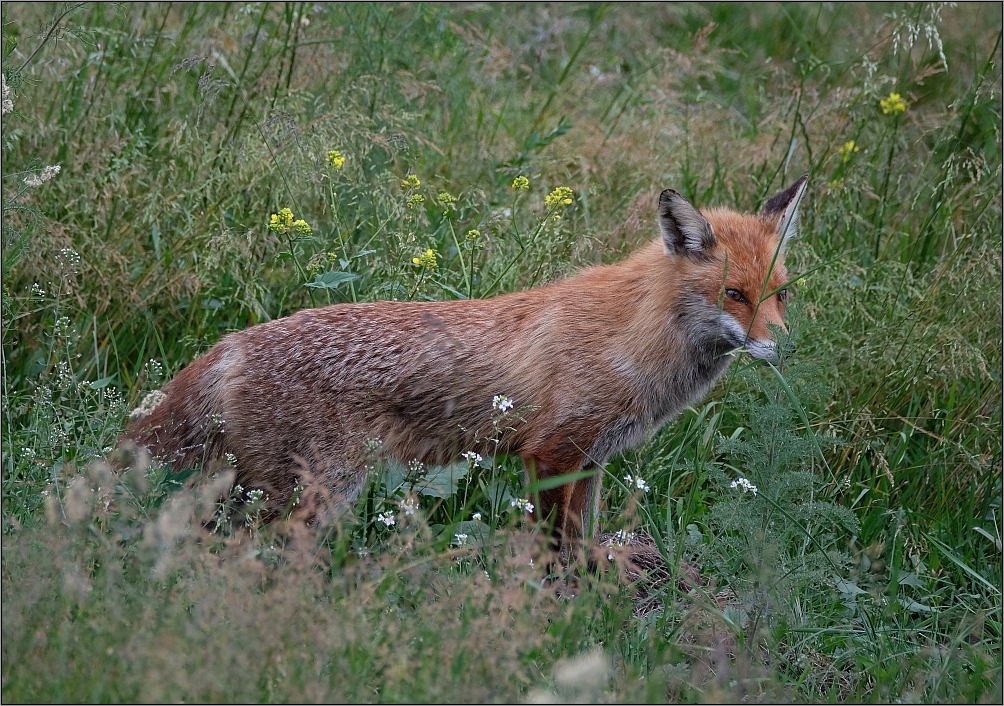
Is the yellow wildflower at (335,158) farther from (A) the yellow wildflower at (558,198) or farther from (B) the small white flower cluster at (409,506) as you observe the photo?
(B) the small white flower cluster at (409,506)

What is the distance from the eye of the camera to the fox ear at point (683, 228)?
4.34m

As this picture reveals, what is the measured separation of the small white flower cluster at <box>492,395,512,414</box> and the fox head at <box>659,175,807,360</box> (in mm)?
956

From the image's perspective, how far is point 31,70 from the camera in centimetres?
593

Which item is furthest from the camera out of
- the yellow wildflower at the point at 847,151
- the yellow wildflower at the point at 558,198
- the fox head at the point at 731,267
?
the yellow wildflower at the point at 847,151

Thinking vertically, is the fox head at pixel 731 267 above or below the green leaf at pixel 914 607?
above

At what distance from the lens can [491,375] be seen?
4492 millimetres

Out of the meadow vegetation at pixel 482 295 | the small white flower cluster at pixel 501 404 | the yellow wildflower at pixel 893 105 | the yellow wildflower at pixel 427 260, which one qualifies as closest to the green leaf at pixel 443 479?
the meadow vegetation at pixel 482 295

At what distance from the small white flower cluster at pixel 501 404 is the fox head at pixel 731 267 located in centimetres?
96

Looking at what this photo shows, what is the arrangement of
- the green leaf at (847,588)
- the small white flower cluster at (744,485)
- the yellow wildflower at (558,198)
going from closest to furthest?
the small white flower cluster at (744,485), the green leaf at (847,588), the yellow wildflower at (558,198)

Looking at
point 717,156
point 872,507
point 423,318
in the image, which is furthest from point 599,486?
point 717,156

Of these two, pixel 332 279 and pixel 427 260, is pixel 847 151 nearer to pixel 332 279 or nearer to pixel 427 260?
pixel 427 260

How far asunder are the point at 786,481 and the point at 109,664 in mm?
2257

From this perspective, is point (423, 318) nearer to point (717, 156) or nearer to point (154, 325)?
point (154, 325)

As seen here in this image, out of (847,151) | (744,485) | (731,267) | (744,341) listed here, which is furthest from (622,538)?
(847,151)
